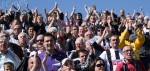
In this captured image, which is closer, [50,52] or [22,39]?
[50,52]

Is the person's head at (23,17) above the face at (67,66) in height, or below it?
above

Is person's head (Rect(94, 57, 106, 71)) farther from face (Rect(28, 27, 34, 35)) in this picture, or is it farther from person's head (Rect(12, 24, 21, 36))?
face (Rect(28, 27, 34, 35))

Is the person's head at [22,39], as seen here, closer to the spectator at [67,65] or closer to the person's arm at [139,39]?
the spectator at [67,65]

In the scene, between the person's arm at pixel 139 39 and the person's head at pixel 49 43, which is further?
the person's arm at pixel 139 39

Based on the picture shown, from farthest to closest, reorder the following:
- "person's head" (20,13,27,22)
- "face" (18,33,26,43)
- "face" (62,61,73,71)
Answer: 1. "person's head" (20,13,27,22)
2. "face" (18,33,26,43)
3. "face" (62,61,73,71)

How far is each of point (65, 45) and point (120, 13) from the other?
5.98m

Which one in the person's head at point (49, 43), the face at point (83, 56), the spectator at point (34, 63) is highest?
the person's head at point (49, 43)

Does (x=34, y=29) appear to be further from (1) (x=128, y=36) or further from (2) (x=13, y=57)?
(2) (x=13, y=57)

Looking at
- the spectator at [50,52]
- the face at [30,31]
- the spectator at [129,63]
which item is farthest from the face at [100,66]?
the face at [30,31]

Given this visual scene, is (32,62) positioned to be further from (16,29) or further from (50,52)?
(16,29)

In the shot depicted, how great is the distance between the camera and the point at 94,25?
15.8m

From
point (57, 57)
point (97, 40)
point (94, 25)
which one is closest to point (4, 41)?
point (57, 57)

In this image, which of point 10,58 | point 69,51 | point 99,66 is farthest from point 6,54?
point 69,51

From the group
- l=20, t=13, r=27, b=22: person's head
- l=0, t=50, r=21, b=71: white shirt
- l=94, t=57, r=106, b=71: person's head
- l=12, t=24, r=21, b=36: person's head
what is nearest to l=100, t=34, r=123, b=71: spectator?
l=94, t=57, r=106, b=71: person's head
